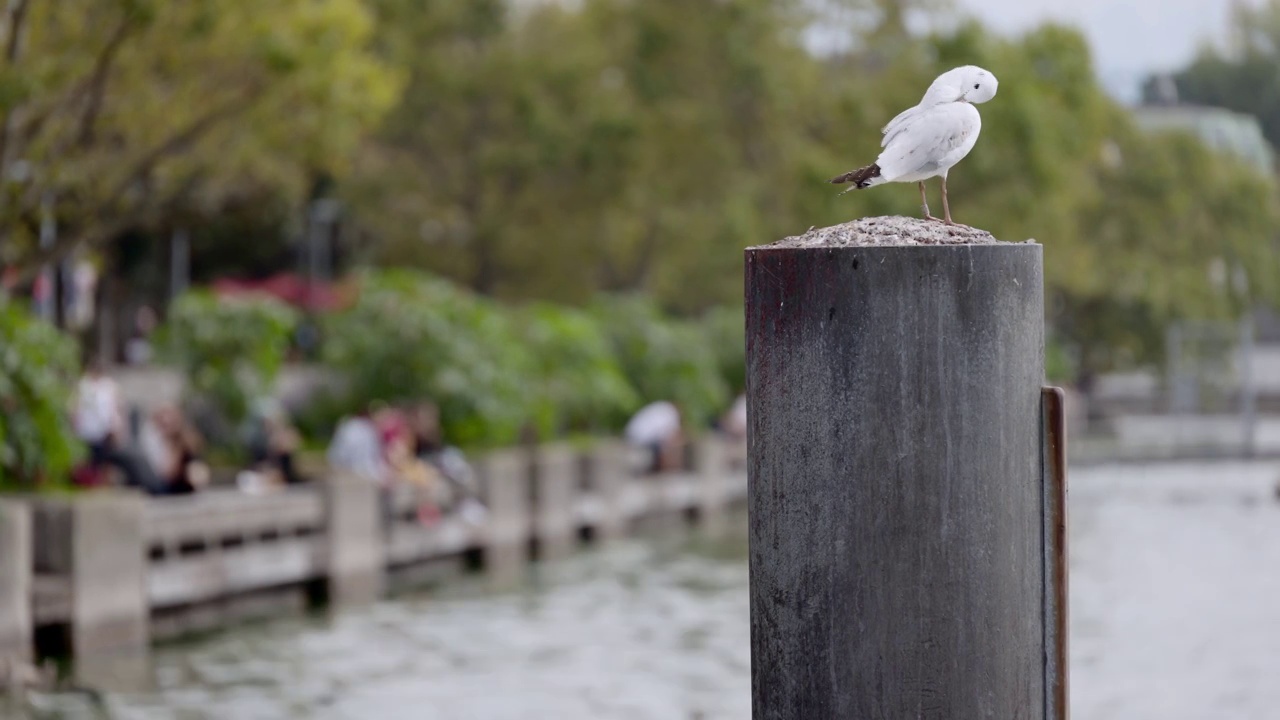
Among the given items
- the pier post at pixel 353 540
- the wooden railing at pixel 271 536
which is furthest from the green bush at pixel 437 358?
the pier post at pixel 353 540

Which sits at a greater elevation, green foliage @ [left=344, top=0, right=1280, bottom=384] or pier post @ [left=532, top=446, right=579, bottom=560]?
green foliage @ [left=344, top=0, right=1280, bottom=384]

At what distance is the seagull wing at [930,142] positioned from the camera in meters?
5.06

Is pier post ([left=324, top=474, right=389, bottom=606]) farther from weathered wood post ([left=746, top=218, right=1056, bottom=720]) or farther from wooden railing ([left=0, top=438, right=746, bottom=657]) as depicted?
weathered wood post ([left=746, top=218, right=1056, bottom=720])

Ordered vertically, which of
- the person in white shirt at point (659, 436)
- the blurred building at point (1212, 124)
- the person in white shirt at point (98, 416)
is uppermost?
the blurred building at point (1212, 124)

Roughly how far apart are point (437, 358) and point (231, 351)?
2705 millimetres

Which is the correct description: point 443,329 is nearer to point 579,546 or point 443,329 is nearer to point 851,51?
point 579,546

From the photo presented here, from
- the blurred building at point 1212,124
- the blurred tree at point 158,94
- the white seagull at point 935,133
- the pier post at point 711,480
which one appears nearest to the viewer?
the white seagull at point 935,133

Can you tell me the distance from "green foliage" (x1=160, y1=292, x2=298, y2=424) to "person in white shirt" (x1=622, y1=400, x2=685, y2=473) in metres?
7.06

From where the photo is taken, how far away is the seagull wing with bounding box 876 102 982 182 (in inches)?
199

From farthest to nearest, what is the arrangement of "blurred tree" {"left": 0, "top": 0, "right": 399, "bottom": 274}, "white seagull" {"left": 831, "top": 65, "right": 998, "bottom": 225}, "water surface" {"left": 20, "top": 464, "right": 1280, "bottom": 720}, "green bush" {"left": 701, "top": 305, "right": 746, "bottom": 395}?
"green bush" {"left": 701, "top": 305, "right": 746, "bottom": 395}
"blurred tree" {"left": 0, "top": 0, "right": 399, "bottom": 274}
"water surface" {"left": 20, "top": 464, "right": 1280, "bottom": 720}
"white seagull" {"left": 831, "top": 65, "right": 998, "bottom": 225}

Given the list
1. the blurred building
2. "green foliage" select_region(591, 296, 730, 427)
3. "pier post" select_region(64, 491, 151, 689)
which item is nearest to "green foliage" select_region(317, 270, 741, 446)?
"green foliage" select_region(591, 296, 730, 427)

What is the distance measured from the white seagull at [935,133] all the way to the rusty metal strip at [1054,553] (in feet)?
2.46

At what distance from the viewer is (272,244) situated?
4906cm

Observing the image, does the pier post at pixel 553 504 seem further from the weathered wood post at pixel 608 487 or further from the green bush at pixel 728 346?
the green bush at pixel 728 346
